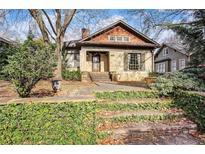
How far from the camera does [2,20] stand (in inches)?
217

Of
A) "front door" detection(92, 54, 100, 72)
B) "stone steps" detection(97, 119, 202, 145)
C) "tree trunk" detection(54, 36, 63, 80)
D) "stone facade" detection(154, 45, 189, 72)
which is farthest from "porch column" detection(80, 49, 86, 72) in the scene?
"stone steps" detection(97, 119, 202, 145)

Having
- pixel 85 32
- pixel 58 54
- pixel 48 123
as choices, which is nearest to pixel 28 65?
pixel 58 54

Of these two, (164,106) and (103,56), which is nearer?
(164,106)

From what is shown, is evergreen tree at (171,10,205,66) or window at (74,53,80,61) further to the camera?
window at (74,53,80,61)

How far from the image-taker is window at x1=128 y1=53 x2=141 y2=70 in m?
7.15

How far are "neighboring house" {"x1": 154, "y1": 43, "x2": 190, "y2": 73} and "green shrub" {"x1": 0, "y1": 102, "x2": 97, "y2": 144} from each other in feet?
5.56

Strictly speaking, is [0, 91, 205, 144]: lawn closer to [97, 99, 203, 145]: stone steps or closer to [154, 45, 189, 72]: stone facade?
[97, 99, 203, 145]: stone steps

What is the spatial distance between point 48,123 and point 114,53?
4263 millimetres

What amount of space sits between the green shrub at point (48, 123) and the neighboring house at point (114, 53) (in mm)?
1425

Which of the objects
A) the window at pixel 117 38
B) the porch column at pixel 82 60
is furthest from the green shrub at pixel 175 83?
the window at pixel 117 38

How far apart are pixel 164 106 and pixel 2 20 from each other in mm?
3399
